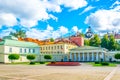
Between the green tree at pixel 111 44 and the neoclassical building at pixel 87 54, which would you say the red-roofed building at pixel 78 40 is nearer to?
the neoclassical building at pixel 87 54

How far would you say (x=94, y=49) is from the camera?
82750 mm

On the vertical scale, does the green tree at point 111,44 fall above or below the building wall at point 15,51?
above

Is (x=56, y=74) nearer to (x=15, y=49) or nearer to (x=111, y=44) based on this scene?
(x=15, y=49)

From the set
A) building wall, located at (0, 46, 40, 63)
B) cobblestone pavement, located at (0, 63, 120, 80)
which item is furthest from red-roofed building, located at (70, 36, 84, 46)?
cobblestone pavement, located at (0, 63, 120, 80)

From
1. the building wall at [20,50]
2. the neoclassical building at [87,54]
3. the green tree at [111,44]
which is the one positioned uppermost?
the green tree at [111,44]

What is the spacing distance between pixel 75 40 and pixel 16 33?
1172 inches

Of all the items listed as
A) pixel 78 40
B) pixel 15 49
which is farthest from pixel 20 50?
pixel 78 40

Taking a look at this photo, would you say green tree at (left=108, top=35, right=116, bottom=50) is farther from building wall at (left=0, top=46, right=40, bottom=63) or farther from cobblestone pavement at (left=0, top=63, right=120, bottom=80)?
cobblestone pavement at (left=0, top=63, right=120, bottom=80)

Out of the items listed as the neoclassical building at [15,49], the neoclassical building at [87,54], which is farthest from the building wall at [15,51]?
the neoclassical building at [87,54]

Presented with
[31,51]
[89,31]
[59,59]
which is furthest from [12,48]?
[89,31]

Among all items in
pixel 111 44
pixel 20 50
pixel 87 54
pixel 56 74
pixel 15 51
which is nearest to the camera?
pixel 56 74

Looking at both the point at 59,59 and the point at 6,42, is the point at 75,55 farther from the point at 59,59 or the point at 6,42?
the point at 6,42

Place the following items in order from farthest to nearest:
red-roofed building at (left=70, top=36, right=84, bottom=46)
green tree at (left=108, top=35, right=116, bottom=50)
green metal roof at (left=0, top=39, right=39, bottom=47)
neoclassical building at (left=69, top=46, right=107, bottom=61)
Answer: red-roofed building at (left=70, top=36, right=84, bottom=46), green tree at (left=108, top=35, right=116, bottom=50), neoclassical building at (left=69, top=46, right=107, bottom=61), green metal roof at (left=0, top=39, right=39, bottom=47)

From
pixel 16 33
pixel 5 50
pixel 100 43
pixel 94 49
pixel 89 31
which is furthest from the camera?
pixel 89 31
